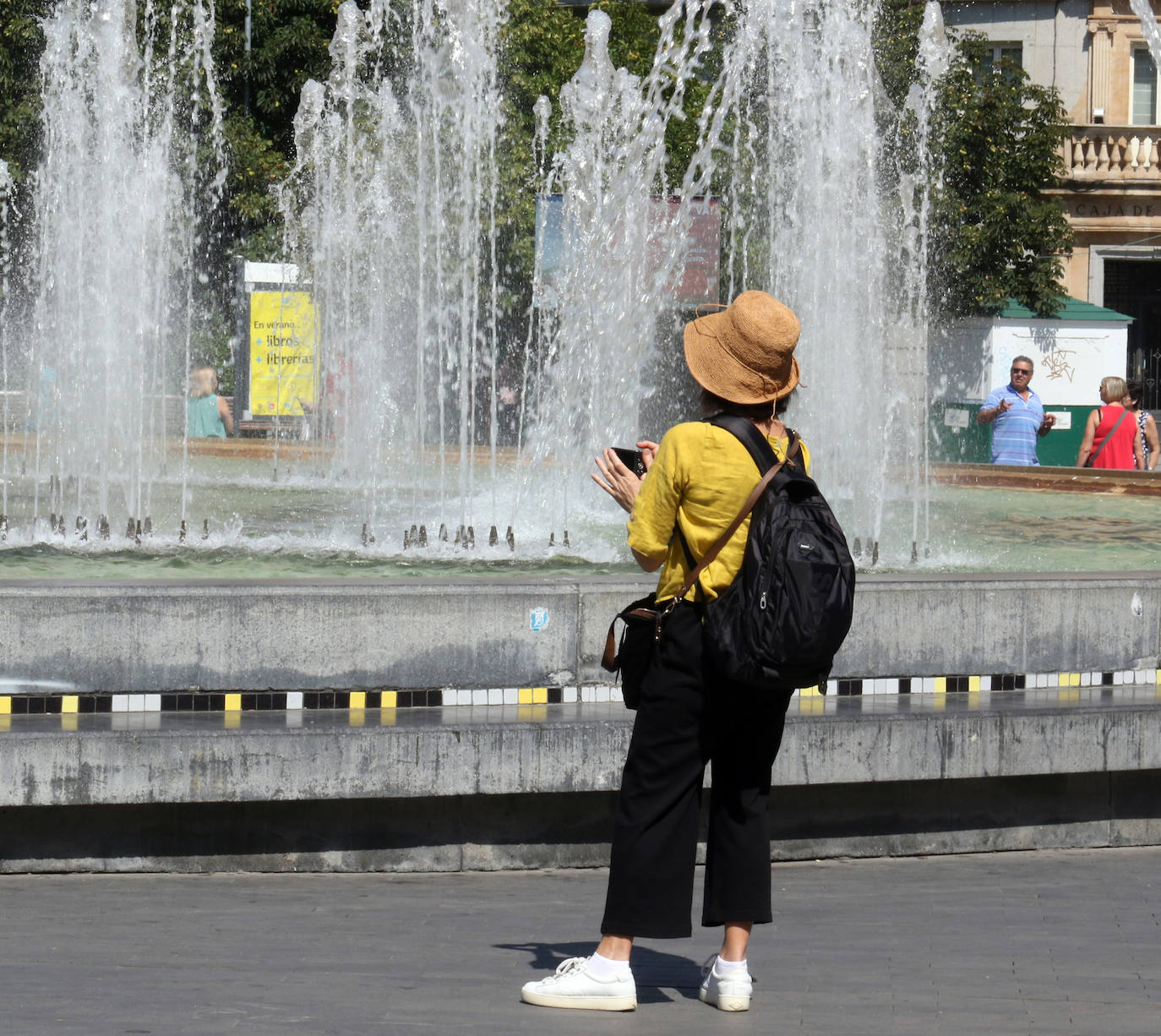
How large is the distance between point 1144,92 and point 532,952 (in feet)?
106

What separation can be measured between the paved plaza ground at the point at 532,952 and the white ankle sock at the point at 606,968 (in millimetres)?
88

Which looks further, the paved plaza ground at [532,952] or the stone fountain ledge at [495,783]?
the stone fountain ledge at [495,783]

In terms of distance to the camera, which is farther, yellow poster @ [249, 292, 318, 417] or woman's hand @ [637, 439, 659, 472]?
yellow poster @ [249, 292, 318, 417]

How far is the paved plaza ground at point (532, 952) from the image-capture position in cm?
422

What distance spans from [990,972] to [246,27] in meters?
26.1

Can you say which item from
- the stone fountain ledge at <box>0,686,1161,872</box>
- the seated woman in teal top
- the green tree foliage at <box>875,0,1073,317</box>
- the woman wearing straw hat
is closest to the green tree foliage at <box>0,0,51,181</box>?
the seated woman in teal top

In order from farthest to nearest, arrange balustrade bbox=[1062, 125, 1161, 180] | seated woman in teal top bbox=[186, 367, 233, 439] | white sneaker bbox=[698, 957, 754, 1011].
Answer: balustrade bbox=[1062, 125, 1161, 180] → seated woman in teal top bbox=[186, 367, 233, 439] → white sneaker bbox=[698, 957, 754, 1011]

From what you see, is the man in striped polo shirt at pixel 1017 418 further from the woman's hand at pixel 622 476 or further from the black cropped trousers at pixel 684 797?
the black cropped trousers at pixel 684 797

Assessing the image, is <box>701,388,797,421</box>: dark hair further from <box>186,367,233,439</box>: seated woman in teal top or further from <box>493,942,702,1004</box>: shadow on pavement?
<box>186,367,233,439</box>: seated woman in teal top

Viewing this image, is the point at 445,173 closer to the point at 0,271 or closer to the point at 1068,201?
the point at 0,271

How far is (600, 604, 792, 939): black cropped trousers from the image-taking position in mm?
4281

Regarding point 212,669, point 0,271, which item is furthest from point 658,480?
point 0,271

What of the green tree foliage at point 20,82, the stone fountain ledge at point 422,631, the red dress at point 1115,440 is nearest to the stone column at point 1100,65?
the green tree foliage at point 20,82

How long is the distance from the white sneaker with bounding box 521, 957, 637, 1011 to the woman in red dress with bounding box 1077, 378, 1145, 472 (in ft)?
36.3
